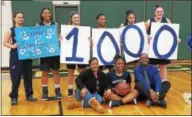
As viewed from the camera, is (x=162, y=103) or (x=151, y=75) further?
(x=151, y=75)

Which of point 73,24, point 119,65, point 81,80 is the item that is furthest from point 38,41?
point 119,65

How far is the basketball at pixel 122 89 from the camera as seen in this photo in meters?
3.67

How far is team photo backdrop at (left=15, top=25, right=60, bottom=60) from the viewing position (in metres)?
3.68

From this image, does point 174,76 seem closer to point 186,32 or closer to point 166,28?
point 166,28

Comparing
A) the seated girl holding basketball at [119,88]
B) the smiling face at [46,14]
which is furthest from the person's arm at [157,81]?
the smiling face at [46,14]

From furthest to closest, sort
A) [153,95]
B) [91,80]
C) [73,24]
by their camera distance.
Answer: [73,24] < [91,80] < [153,95]

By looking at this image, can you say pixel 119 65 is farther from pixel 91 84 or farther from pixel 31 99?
pixel 31 99

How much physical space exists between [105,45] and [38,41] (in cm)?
97

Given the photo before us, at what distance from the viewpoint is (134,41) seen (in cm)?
390

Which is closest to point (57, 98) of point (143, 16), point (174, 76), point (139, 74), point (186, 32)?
point (139, 74)

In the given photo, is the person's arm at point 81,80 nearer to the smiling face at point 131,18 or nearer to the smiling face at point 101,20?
the smiling face at point 101,20

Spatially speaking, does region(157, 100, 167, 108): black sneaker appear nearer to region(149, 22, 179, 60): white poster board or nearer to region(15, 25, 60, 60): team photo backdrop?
region(149, 22, 179, 60): white poster board

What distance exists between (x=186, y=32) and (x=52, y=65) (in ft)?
18.0

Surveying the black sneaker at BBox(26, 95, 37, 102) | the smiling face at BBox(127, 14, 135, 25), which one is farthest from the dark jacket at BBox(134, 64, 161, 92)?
the black sneaker at BBox(26, 95, 37, 102)
